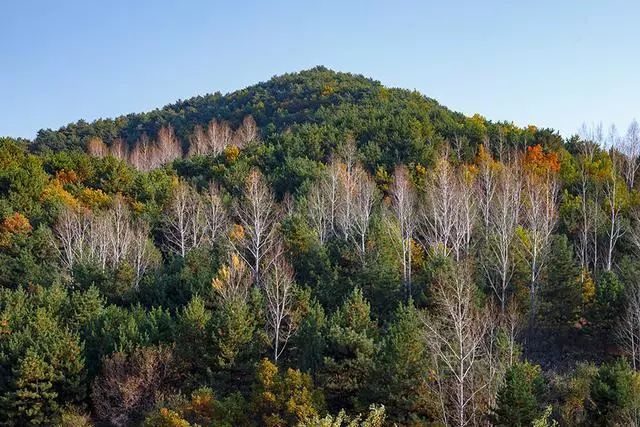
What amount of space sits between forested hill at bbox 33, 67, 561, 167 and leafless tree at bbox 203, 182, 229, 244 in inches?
621

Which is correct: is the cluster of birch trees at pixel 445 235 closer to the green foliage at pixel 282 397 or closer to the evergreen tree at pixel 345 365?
the evergreen tree at pixel 345 365

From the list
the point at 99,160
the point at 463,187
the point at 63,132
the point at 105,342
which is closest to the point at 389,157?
the point at 463,187

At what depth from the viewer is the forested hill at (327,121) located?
53469 mm

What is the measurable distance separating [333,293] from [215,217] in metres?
13.6

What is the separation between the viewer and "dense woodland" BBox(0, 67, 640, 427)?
63.4 feet

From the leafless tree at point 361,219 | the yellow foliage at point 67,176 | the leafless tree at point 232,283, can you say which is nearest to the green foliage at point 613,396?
the leafless tree at point 361,219

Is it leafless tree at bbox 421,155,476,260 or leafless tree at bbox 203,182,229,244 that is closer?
leafless tree at bbox 421,155,476,260

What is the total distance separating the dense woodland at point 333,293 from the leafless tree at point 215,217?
0.75 ft

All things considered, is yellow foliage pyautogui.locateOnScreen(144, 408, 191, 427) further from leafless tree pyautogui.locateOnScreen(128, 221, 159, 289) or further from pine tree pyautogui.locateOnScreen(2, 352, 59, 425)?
leafless tree pyautogui.locateOnScreen(128, 221, 159, 289)

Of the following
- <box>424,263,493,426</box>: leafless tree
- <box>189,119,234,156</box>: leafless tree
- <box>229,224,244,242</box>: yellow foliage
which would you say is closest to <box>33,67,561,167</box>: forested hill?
<box>189,119,234,156</box>: leafless tree

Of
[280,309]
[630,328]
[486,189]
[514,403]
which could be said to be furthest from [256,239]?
[630,328]

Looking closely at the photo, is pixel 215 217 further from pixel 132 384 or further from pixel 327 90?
pixel 327 90

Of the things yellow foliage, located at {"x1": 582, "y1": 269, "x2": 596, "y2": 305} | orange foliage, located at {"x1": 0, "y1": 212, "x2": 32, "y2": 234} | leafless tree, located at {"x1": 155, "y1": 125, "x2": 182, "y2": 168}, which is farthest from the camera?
leafless tree, located at {"x1": 155, "y1": 125, "x2": 182, "y2": 168}

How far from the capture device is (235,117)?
85.0 metres
